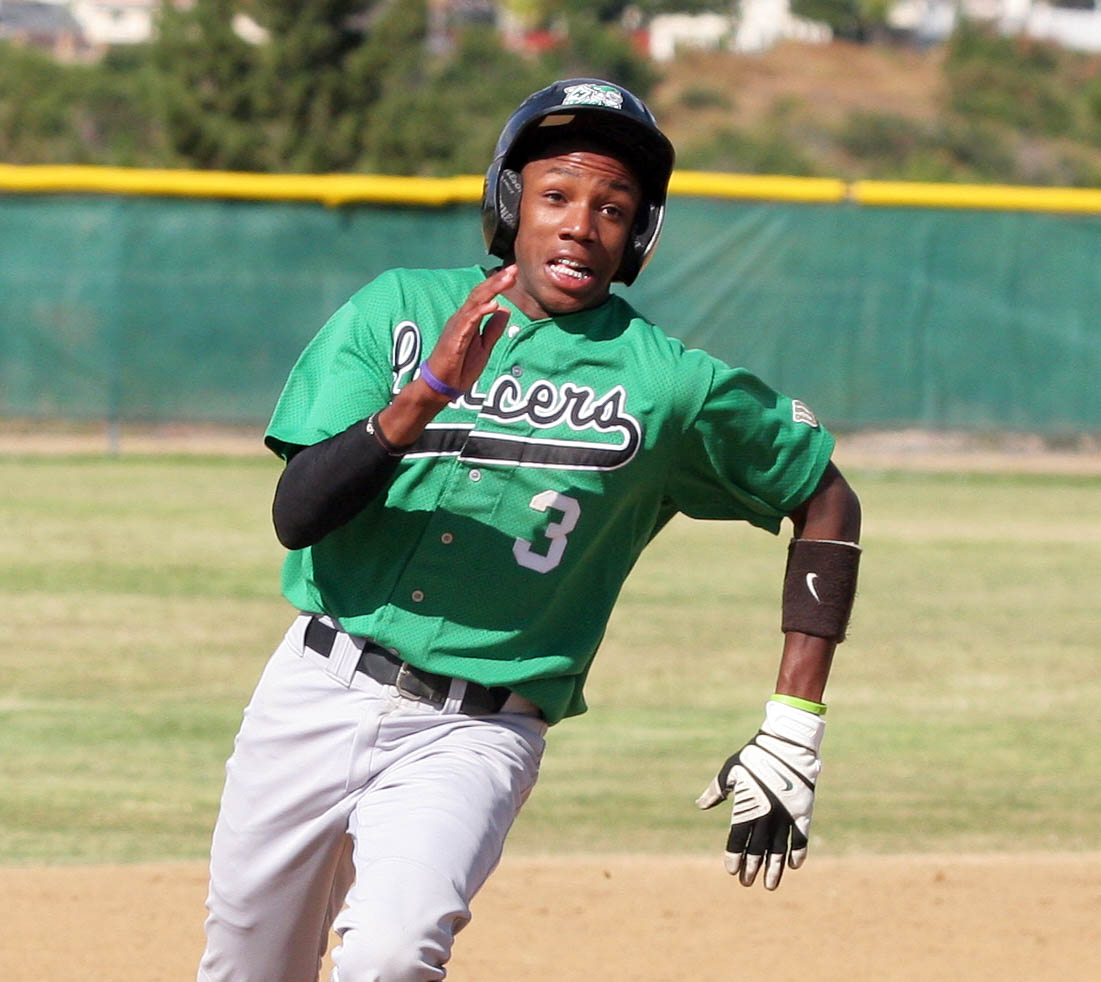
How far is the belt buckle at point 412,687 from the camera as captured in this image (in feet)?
11.3

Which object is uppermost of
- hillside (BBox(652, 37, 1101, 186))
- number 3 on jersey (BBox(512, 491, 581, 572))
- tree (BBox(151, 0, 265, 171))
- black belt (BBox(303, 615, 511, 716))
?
hillside (BBox(652, 37, 1101, 186))

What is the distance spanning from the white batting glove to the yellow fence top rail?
1142cm

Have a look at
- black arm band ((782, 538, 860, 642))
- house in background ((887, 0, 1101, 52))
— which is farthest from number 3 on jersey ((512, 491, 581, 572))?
house in background ((887, 0, 1101, 52))

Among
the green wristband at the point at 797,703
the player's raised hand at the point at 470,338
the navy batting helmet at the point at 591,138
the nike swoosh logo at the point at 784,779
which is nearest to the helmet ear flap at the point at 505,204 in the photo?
the navy batting helmet at the point at 591,138

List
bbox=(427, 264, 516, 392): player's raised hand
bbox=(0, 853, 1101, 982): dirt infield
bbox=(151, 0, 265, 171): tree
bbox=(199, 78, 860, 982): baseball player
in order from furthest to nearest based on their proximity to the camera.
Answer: bbox=(151, 0, 265, 171): tree < bbox=(0, 853, 1101, 982): dirt infield < bbox=(199, 78, 860, 982): baseball player < bbox=(427, 264, 516, 392): player's raised hand

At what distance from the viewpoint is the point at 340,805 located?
346 centimetres

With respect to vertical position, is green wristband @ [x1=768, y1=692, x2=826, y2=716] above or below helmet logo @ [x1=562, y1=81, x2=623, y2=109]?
below

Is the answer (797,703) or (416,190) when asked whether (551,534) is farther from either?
(416,190)

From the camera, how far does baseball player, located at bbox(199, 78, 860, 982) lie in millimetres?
3430

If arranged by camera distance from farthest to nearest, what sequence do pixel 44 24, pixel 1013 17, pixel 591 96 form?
pixel 44 24 → pixel 1013 17 → pixel 591 96

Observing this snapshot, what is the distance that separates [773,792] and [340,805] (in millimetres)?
797

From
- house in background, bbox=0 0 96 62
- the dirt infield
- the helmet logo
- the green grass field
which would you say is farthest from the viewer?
house in background, bbox=0 0 96 62

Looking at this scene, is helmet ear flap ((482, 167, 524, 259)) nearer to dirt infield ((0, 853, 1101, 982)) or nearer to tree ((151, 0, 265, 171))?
dirt infield ((0, 853, 1101, 982))

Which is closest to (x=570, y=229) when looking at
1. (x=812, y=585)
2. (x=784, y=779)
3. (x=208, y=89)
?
(x=812, y=585)
